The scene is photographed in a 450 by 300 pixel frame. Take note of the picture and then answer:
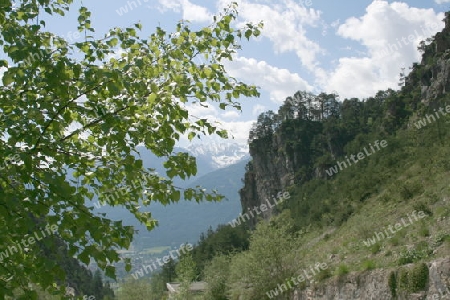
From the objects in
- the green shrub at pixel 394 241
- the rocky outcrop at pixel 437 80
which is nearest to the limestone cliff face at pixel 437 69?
the rocky outcrop at pixel 437 80

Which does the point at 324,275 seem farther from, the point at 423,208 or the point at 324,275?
the point at 423,208

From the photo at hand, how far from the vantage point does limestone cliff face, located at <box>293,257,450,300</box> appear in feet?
54.6

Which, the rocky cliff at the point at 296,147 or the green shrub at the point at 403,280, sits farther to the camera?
the rocky cliff at the point at 296,147

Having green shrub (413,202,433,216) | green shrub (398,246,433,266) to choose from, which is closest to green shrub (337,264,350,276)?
green shrub (398,246,433,266)

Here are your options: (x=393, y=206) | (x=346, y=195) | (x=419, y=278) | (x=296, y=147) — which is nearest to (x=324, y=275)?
(x=419, y=278)

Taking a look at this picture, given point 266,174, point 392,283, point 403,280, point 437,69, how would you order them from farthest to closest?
point 266,174 → point 437,69 → point 392,283 → point 403,280

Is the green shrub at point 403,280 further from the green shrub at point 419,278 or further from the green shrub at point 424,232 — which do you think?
the green shrub at point 424,232

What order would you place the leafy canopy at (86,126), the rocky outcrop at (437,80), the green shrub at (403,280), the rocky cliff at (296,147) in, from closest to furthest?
the leafy canopy at (86,126) → the green shrub at (403,280) → the rocky outcrop at (437,80) → the rocky cliff at (296,147)

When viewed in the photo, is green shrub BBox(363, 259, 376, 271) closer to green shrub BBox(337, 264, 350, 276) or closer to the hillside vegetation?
the hillside vegetation

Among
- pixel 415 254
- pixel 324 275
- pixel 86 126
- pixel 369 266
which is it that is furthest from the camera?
pixel 324 275

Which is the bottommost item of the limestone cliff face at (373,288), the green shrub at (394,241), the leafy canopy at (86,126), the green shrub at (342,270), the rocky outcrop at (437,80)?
the limestone cliff face at (373,288)

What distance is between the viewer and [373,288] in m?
20.8

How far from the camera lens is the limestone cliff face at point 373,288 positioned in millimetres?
16636

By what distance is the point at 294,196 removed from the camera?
9019 centimetres
